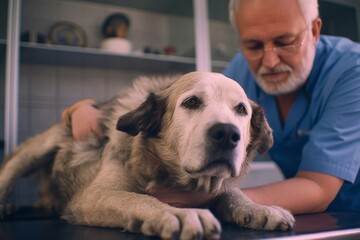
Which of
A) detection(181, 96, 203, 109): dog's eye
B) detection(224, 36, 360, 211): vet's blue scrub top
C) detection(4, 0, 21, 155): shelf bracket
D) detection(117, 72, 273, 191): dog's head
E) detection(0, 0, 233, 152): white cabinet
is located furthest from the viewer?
detection(0, 0, 233, 152): white cabinet

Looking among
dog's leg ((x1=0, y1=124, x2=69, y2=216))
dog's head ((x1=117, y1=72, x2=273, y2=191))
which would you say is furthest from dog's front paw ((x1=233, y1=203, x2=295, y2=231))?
dog's leg ((x1=0, y1=124, x2=69, y2=216))

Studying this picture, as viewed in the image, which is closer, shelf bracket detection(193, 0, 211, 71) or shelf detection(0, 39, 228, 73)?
shelf detection(0, 39, 228, 73)

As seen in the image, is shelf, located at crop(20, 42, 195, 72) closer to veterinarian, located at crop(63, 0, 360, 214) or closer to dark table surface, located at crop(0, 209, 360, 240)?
veterinarian, located at crop(63, 0, 360, 214)

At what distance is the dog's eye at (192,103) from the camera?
103cm

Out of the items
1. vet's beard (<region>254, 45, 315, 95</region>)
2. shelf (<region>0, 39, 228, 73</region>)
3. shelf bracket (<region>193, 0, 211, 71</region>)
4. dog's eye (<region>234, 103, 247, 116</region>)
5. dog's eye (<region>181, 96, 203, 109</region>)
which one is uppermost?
shelf bracket (<region>193, 0, 211, 71</region>)

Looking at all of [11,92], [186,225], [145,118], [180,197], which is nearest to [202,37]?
[11,92]

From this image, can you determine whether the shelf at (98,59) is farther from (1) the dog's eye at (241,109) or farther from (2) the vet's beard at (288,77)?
(1) the dog's eye at (241,109)

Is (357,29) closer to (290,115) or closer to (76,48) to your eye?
(290,115)

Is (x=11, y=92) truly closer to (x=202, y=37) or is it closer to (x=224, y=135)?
(x=202, y=37)

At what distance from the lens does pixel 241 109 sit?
3.59 ft

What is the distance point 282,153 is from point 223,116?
0.91 metres

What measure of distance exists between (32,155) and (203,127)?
1068 millimetres

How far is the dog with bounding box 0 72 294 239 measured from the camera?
0.84 metres

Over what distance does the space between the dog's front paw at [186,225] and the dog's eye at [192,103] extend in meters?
0.39
